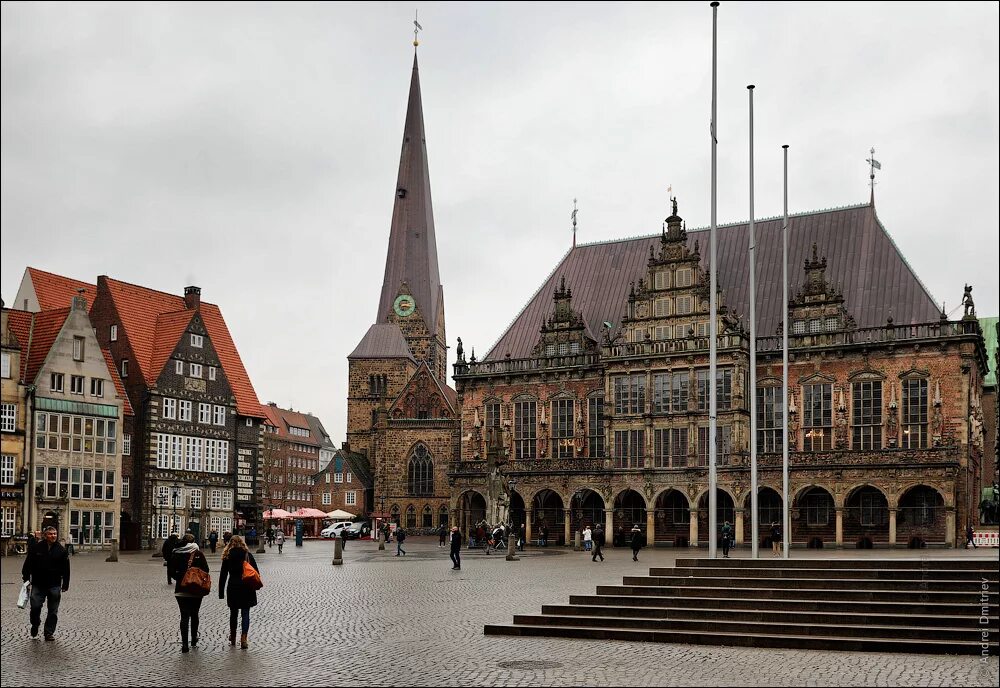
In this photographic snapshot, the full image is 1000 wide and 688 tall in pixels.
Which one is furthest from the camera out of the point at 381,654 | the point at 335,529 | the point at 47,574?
the point at 335,529

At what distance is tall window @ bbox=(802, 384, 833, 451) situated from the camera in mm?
59188

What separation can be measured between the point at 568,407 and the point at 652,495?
834 cm

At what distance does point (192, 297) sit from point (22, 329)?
644 inches

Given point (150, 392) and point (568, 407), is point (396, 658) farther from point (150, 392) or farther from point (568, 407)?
point (568, 407)

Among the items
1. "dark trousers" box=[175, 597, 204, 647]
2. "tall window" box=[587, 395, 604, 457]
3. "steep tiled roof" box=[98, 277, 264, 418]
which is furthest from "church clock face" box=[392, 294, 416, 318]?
"dark trousers" box=[175, 597, 204, 647]

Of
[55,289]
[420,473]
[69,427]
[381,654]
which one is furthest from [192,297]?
[381,654]

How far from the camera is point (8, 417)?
51594 millimetres

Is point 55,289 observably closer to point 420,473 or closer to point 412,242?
point 420,473

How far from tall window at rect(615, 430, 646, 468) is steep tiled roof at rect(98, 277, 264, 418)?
21.5 metres

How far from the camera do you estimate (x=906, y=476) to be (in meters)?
55.8

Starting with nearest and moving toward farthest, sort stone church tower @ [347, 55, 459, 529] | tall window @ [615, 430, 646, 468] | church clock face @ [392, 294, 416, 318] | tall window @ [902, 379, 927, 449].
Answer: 1. tall window @ [902, 379, 927, 449]
2. tall window @ [615, 430, 646, 468]
3. stone church tower @ [347, 55, 459, 529]
4. church clock face @ [392, 294, 416, 318]

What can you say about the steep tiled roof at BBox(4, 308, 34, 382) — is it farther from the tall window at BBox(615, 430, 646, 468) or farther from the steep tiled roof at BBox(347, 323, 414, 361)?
the steep tiled roof at BBox(347, 323, 414, 361)

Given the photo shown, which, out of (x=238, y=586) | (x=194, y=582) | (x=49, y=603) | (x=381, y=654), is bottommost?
(x=381, y=654)

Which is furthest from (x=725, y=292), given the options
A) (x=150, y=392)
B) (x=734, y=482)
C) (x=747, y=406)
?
(x=150, y=392)
